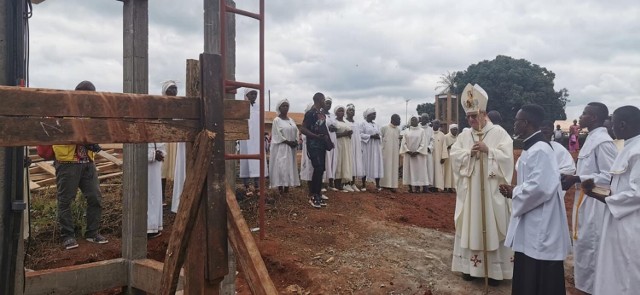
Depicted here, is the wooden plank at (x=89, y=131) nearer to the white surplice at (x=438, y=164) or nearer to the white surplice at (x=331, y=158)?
the white surplice at (x=331, y=158)

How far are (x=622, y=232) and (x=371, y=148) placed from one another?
6.94m

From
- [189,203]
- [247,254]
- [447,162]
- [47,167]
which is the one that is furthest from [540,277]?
[47,167]

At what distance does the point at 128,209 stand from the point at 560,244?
4353mm

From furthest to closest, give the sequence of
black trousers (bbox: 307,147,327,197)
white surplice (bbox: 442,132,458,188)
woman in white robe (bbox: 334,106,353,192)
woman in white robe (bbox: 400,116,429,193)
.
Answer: white surplice (bbox: 442,132,458,188) → woman in white robe (bbox: 400,116,429,193) → woman in white robe (bbox: 334,106,353,192) → black trousers (bbox: 307,147,327,197)

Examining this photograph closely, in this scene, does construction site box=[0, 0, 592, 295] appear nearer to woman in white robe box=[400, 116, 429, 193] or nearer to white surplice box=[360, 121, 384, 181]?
white surplice box=[360, 121, 384, 181]

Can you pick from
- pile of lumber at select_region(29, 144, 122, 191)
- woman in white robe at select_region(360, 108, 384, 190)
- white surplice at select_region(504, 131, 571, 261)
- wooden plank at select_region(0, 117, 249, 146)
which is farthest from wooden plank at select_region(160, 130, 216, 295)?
woman in white robe at select_region(360, 108, 384, 190)

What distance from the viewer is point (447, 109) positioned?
1481 centimetres

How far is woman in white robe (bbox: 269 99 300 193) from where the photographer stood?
8.29m

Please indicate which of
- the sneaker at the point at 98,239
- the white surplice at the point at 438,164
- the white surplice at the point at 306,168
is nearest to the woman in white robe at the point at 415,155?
the white surplice at the point at 438,164

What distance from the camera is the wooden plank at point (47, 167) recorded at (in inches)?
372

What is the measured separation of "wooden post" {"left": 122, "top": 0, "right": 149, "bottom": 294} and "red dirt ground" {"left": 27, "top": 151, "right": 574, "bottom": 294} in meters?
1.28

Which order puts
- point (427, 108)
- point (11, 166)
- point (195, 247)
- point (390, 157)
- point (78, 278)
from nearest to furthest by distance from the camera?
1. point (195, 247)
2. point (11, 166)
3. point (78, 278)
4. point (390, 157)
5. point (427, 108)

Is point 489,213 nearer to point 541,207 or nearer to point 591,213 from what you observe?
point 541,207

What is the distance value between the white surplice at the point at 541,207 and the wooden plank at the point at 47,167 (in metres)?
9.07
